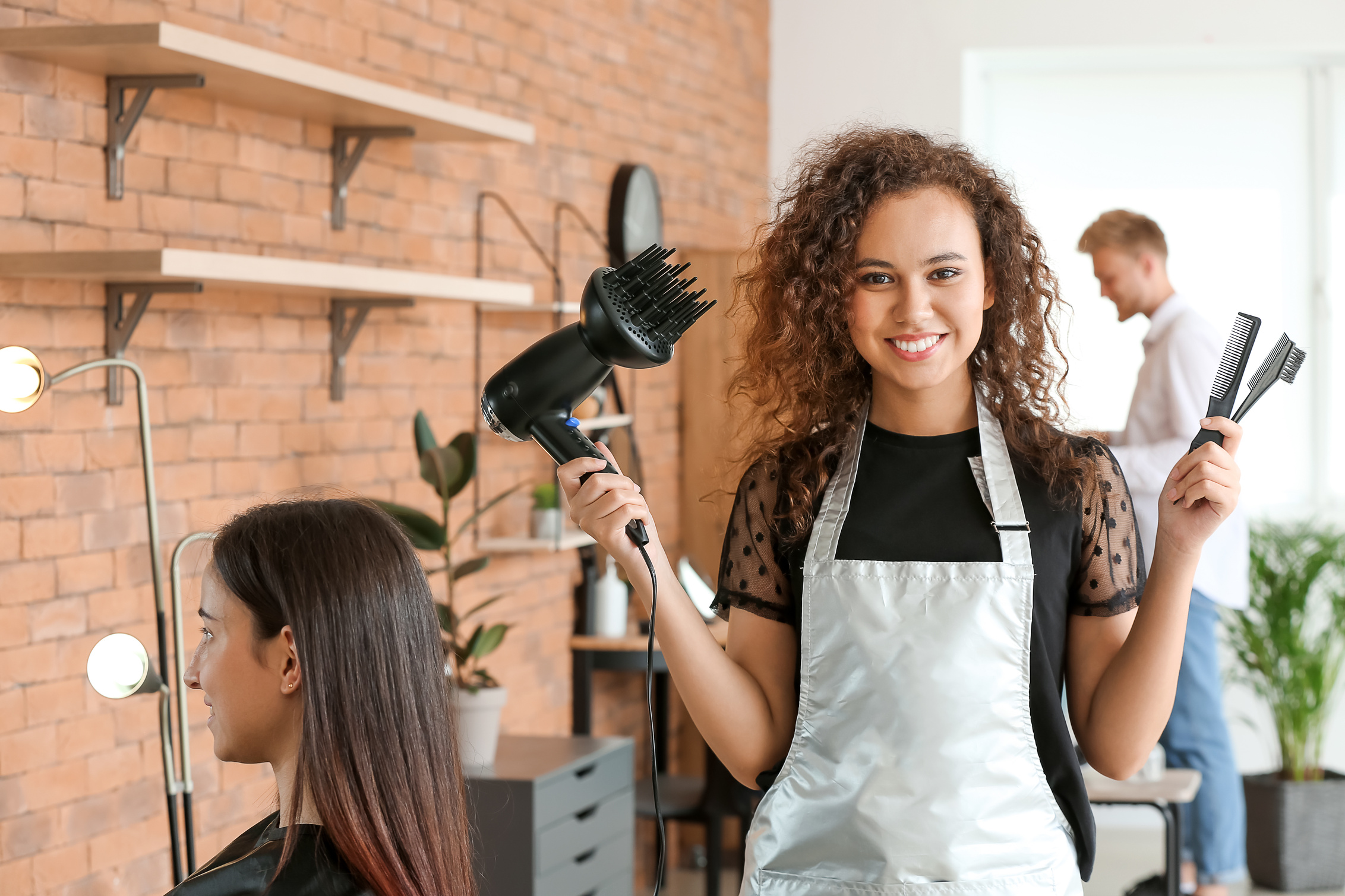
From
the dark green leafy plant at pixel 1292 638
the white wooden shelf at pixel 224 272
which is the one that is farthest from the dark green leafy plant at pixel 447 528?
the dark green leafy plant at pixel 1292 638

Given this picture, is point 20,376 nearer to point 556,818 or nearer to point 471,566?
point 471,566

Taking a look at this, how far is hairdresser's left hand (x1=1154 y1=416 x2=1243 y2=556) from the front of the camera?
4.26 ft

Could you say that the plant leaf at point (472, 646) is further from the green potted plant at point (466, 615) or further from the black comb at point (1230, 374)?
the black comb at point (1230, 374)

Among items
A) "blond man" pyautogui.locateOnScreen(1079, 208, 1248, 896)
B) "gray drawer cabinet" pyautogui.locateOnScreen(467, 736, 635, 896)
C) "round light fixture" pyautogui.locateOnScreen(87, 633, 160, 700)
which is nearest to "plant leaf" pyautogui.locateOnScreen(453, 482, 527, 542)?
"gray drawer cabinet" pyautogui.locateOnScreen(467, 736, 635, 896)

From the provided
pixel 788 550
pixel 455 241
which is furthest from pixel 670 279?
pixel 455 241

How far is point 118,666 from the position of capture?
5.46 feet

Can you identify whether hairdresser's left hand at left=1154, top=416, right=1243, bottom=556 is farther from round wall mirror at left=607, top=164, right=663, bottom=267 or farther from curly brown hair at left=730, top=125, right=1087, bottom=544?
round wall mirror at left=607, top=164, right=663, bottom=267

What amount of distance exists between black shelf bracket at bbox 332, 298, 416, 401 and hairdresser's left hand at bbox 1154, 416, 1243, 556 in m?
1.80

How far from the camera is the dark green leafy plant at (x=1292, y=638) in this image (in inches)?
177

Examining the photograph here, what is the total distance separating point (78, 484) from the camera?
220 cm

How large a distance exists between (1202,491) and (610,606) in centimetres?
277

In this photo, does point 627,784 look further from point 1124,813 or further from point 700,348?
point 1124,813

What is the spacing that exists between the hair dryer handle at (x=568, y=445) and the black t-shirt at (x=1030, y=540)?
0.22 meters

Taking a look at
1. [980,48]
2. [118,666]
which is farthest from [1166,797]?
[980,48]
